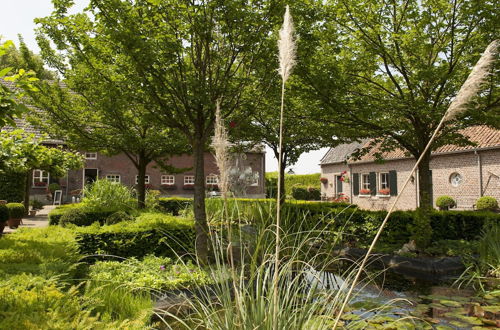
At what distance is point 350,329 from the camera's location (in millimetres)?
2246

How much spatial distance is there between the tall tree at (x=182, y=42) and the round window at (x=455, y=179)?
51.1ft

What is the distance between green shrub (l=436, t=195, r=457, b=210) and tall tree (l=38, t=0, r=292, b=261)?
14.9 meters

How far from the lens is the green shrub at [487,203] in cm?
1455

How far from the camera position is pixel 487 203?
14.6 metres

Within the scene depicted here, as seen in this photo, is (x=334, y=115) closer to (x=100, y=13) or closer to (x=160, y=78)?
(x=160, y=78)

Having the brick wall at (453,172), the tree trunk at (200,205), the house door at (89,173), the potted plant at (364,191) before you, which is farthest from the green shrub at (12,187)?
the potted plant at (364,191)

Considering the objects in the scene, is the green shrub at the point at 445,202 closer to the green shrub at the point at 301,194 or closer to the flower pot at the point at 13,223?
the green shrub at the point at 301,194

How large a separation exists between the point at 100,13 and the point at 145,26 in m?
0.61

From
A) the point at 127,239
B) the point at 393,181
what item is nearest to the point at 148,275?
the point at 127,239

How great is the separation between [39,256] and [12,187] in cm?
1567

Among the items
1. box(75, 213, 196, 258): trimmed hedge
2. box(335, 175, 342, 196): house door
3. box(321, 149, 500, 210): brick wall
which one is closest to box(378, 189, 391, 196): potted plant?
box(321, 149, 500, 210): brick wall

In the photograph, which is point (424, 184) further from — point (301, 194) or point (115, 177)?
point (115, 177)

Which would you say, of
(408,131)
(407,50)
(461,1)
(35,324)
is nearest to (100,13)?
(35,324)

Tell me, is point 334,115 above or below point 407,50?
below
